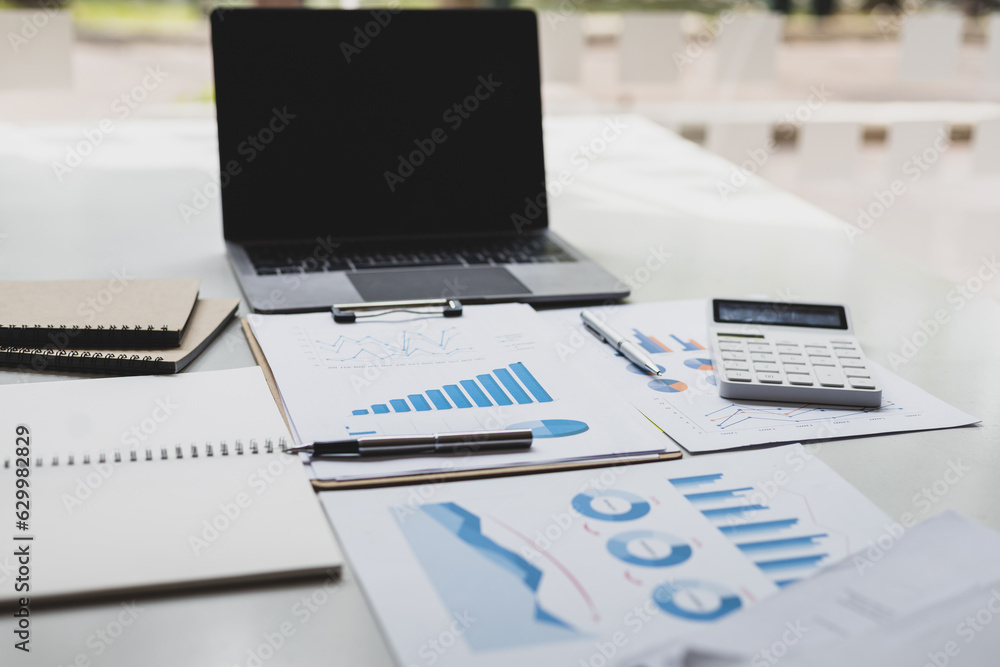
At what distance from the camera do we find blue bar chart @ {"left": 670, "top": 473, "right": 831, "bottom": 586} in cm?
64

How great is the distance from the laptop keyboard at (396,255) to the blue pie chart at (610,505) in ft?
1.87

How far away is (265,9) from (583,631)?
3.06 feet

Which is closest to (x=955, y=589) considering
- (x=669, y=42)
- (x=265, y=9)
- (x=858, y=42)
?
(x=265, y=9)

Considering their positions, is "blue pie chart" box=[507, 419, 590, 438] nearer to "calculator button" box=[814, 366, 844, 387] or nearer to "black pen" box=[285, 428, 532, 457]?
"black pen" box=[285, 428, 532, 457]

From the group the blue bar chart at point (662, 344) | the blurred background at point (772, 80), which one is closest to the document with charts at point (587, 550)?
the blue bar chart at point (662, 344)

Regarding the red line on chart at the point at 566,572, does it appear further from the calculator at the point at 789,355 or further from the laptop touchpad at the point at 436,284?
the laptop touchpad at the point at 436,284

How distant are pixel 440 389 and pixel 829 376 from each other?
0.36 m

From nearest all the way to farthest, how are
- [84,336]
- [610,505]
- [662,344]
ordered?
[610,505], [84,336], [662,344]

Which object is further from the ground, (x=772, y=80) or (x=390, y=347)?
(x=772, y=80)

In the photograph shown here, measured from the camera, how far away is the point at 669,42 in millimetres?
3080

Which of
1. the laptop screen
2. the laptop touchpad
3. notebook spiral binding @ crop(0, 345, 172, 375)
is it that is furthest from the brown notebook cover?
the laptop screen

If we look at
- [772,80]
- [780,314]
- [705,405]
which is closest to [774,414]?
[705,405]

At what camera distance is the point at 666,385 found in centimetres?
93

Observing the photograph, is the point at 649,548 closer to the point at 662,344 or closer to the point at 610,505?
the point at 610,505
